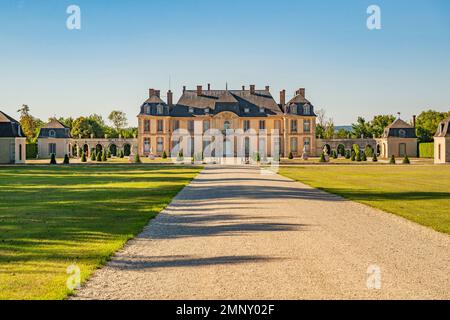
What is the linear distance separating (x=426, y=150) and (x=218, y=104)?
20.7 meters

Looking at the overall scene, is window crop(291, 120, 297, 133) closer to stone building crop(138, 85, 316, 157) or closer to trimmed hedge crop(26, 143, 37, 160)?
stone building crop(138, 85, 316, 157)

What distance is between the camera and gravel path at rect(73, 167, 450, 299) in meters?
5.32

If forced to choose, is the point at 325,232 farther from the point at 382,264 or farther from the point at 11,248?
the point at 11,248

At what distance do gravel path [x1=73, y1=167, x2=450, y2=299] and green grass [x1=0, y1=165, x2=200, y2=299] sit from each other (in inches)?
12.3

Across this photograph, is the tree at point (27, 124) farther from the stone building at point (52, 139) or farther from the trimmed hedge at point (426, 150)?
the trimmed hedge at point (426, 150)

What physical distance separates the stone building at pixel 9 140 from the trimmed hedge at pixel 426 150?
36.4 metres

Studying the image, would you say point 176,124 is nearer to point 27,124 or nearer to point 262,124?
point 262,124

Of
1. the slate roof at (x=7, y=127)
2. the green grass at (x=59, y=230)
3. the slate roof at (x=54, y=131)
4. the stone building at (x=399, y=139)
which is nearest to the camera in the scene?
the green grass at (x=59, y=230)

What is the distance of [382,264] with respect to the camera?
6.54 metres

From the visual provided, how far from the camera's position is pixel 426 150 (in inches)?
2200

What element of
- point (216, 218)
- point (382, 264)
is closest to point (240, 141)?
point (216, 218)

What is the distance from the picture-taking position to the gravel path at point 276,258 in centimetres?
532

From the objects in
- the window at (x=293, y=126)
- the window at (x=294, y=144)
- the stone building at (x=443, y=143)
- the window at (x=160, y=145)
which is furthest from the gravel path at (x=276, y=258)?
the window at (x=160, y=145)
